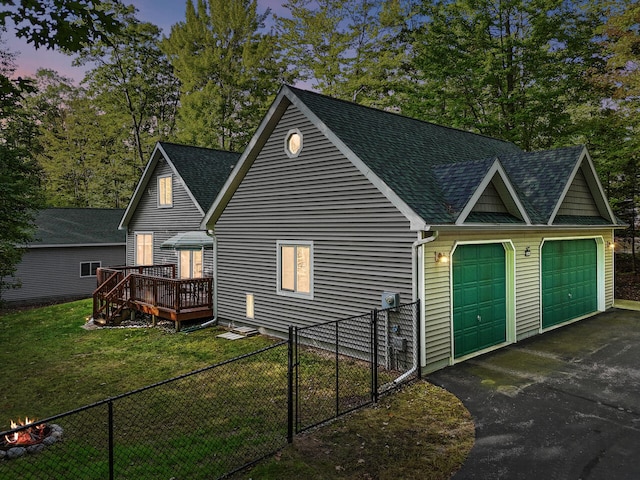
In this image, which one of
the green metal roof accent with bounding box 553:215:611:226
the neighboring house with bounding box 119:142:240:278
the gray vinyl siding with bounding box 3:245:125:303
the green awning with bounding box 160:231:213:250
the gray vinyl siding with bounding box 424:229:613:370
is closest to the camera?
the gray vinyl siding with bounding box 424:229:613:370

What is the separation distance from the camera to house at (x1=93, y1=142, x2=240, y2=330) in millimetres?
13953

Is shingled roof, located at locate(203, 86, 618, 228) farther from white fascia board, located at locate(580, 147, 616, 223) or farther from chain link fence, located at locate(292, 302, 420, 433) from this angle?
chain link fence, located at locate(292, 302, 420, 433)

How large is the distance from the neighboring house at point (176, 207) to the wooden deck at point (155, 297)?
6.26 ft

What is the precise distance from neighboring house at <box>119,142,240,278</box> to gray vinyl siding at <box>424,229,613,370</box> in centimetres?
979

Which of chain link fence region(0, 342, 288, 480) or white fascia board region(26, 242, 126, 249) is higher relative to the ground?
white fascia board region(26, 242, 126, 249)

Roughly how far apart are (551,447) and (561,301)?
8.40 meters

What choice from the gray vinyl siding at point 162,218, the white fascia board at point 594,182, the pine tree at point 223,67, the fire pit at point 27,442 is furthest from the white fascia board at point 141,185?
the white fascia board at point 594,182

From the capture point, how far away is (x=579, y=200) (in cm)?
1362

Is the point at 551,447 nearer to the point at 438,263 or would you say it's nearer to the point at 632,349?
the point at 438,263

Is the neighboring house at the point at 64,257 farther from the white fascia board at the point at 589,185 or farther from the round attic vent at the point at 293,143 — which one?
the white fascia board at the point at 589,185

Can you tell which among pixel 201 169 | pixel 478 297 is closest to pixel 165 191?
pixel 201 169

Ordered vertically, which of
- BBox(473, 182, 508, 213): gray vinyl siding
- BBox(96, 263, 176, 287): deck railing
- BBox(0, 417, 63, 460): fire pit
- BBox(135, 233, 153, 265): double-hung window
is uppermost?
BBox(473, 182, 508, 213): gray vinyl siding

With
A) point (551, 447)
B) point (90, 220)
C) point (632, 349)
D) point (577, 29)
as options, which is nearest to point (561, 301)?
point (632, 349)

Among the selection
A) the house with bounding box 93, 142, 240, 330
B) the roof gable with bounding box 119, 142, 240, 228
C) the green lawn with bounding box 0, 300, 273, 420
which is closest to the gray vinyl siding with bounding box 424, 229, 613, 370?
the green lawn with bounding box 0, 300, 273, 420
